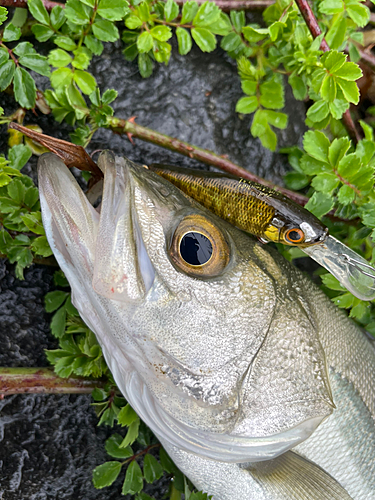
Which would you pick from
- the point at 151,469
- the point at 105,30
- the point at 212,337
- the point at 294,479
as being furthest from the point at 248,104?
the point at 151,469

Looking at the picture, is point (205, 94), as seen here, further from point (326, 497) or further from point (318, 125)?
point (326, 497)

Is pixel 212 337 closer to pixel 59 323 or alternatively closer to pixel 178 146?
pixel 59 323

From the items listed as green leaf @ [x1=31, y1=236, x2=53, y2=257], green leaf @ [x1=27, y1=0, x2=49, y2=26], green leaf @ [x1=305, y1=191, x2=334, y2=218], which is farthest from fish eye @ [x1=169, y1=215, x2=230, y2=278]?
green leaf @ [x1=27, y1=0, x2=49, y2=26]

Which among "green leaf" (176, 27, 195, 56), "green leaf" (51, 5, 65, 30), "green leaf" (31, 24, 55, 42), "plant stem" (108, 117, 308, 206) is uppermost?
"green leaf" (176, 27, 195, 56)

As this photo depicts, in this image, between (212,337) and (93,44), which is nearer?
(212,337)

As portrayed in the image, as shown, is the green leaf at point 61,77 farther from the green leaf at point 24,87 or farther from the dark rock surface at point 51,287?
the dark rock surface at point 51,287

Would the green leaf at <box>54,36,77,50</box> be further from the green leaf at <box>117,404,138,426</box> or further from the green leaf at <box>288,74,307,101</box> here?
the green leaf at <box>117,404,138,426</box>
